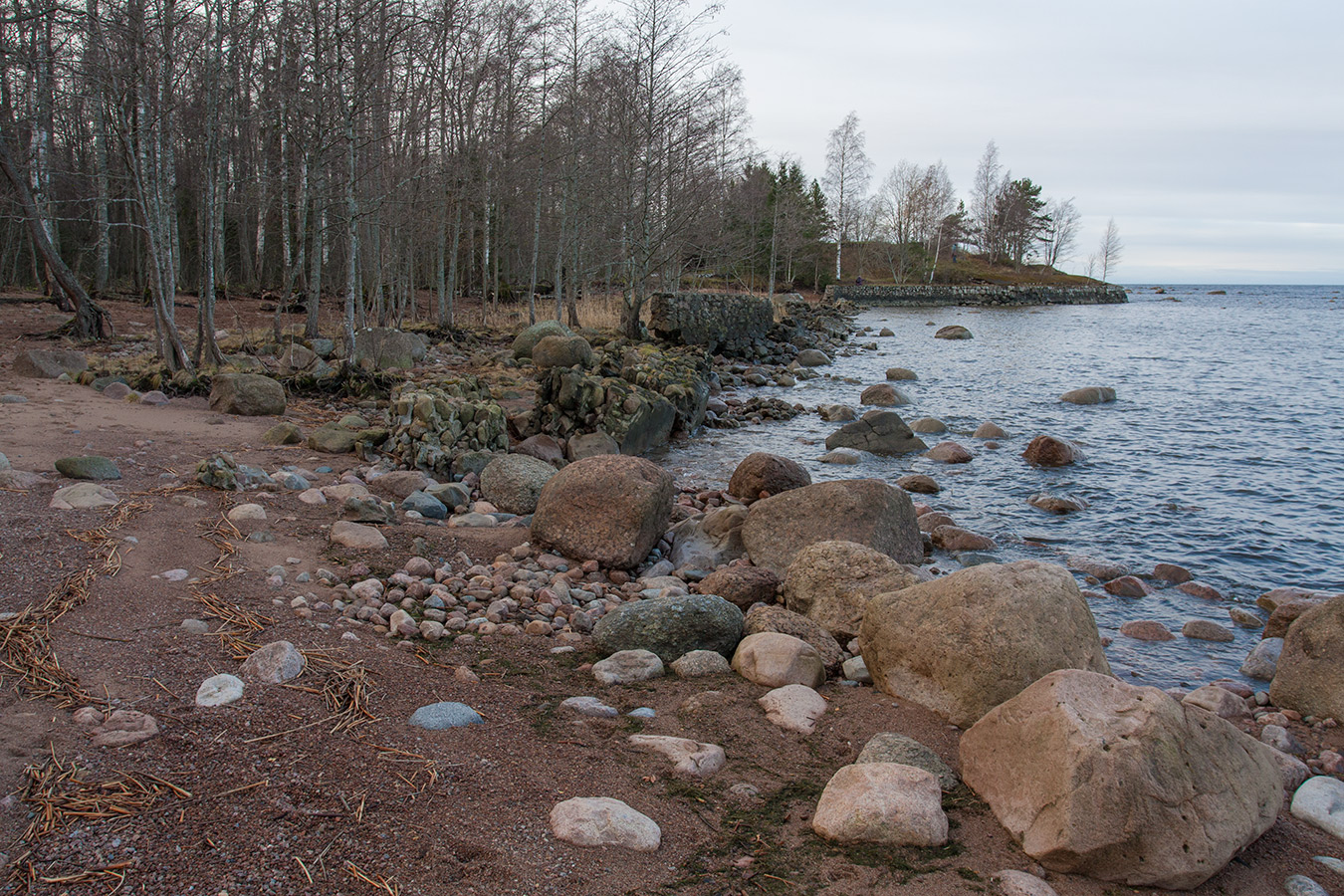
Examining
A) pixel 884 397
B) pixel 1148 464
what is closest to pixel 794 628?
pixel 1148 464

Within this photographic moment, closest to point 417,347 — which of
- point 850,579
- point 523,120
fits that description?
point 523,120

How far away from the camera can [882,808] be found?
8.98 feet

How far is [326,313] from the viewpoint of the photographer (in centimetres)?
2147

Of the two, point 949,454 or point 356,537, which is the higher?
point 356,537

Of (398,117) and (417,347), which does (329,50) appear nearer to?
(417,347)

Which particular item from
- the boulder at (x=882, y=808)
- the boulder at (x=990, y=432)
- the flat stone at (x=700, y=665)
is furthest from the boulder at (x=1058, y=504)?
the boulder at (x=882, y=808)

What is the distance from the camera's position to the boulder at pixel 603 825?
2.45m

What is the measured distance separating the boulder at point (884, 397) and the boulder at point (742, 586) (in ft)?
38.2

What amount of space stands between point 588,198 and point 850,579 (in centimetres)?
2032

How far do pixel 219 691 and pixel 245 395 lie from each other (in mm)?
7245

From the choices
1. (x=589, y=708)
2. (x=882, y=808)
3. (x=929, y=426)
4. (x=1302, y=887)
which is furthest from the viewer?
(x=929, y=426)

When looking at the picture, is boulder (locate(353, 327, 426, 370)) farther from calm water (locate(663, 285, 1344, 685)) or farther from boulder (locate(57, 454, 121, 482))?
boulder (locate(57, 454, 121, 482))

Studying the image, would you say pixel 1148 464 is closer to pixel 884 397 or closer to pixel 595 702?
pixel 884 397

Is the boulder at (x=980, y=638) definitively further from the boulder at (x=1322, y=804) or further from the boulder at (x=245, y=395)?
the boulder at (x=245, y=395)
